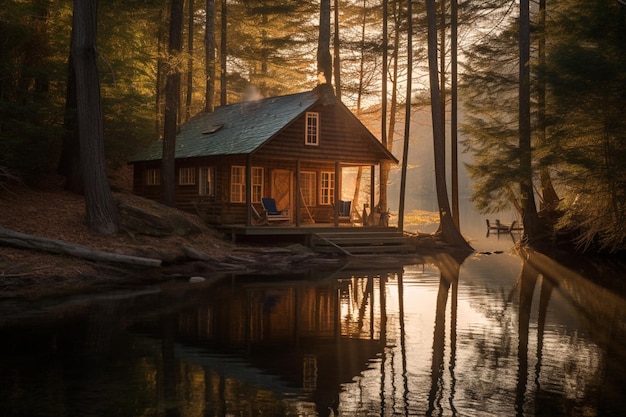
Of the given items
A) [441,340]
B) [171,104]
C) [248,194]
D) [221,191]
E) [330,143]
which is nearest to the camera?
[441,340]

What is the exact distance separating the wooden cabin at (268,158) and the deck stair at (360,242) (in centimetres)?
129

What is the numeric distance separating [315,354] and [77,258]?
1017cm

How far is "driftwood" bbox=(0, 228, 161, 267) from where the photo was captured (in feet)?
53.4

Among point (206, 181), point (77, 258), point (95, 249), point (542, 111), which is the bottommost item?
point (77, 258)

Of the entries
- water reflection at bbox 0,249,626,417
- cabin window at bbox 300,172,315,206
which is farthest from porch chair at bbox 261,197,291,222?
water reflection at bbox 0,249,626,417

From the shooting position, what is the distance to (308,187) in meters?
30.4

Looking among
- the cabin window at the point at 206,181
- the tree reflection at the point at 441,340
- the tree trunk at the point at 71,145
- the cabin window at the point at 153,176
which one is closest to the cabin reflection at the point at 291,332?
the tree reflection at the point at 441,340

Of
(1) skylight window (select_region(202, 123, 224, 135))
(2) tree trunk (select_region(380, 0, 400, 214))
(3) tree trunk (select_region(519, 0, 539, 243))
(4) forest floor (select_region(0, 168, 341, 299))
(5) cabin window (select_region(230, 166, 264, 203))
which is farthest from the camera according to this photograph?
(2) tree trunk (select_region(380, 0, 400, 214))

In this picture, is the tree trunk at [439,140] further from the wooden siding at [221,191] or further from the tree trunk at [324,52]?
the wooden siding at [221,191]

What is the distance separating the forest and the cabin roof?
125 centimetres

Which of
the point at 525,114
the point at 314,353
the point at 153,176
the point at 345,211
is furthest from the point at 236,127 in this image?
the point at 314,353

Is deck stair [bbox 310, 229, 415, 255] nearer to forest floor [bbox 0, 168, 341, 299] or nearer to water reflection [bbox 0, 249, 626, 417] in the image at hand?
forest floor [bbox 0, 168, 341, 299]

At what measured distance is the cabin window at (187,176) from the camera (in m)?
28.6

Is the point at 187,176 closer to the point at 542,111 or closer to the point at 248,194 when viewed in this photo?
the point at 248,194
